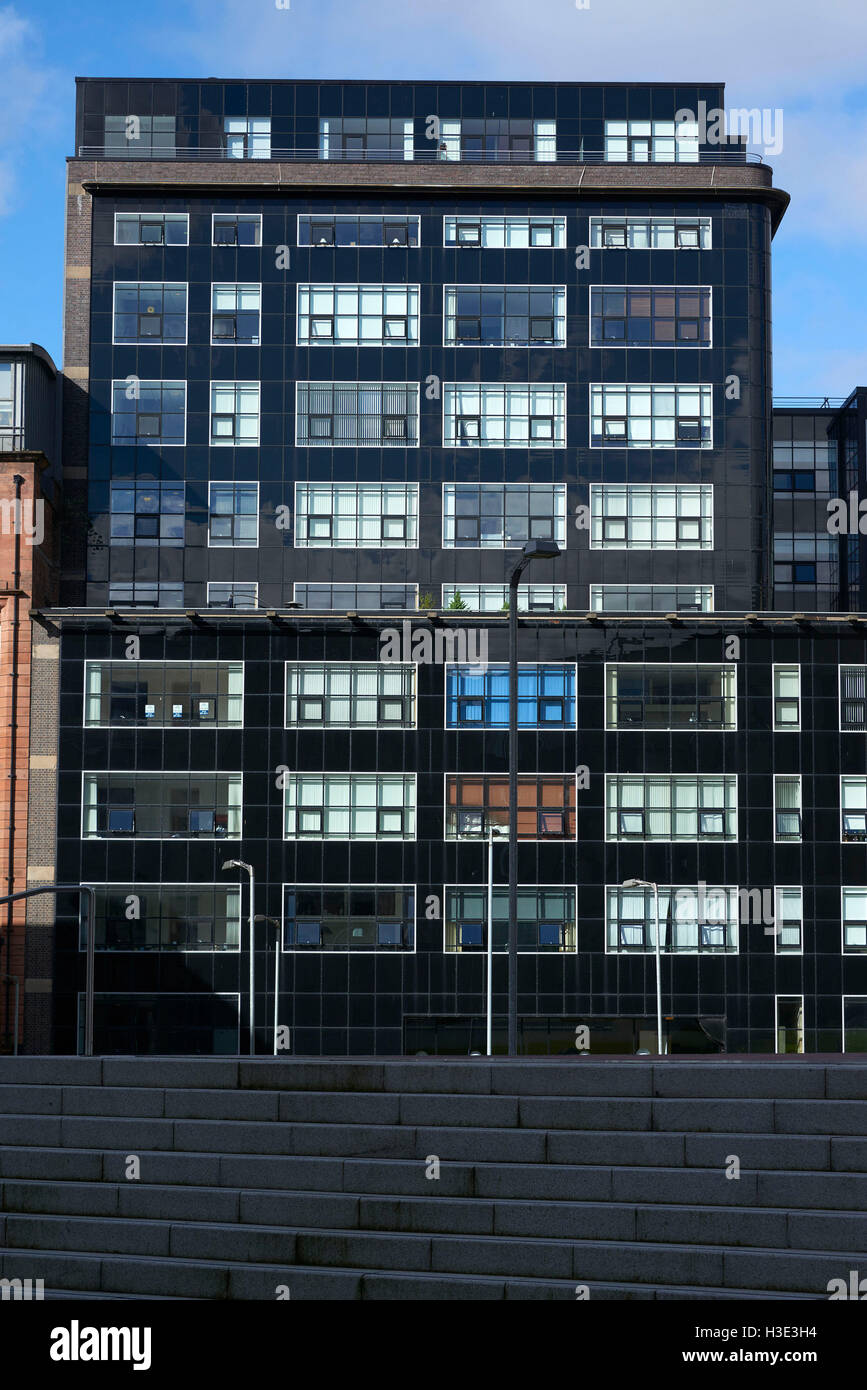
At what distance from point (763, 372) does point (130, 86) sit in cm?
3238

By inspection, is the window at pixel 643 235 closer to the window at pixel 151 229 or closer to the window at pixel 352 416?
the window at pixel 352 416

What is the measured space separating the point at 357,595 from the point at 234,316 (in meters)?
14.0

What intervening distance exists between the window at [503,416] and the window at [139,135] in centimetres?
1797

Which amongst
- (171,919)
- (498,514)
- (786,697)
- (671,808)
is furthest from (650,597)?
(171,919)

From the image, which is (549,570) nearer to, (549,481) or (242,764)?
(549,481)

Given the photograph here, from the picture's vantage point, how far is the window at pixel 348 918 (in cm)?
6388

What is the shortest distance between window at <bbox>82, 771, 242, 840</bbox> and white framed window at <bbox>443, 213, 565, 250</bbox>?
90.6 ft

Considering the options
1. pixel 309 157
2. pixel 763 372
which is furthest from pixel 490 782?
pixel 309 157

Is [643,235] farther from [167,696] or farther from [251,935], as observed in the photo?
[251,935]

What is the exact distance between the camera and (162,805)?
64875 mm

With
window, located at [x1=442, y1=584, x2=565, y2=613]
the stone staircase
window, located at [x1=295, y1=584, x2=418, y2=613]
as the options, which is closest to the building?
window, located at [x1=295, y1=584, x2=418, y2=613]

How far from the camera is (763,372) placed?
74312mm

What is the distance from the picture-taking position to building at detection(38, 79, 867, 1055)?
63875 millimetres

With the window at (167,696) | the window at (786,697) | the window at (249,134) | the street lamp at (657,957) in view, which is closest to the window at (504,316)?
the window at (249,134)
